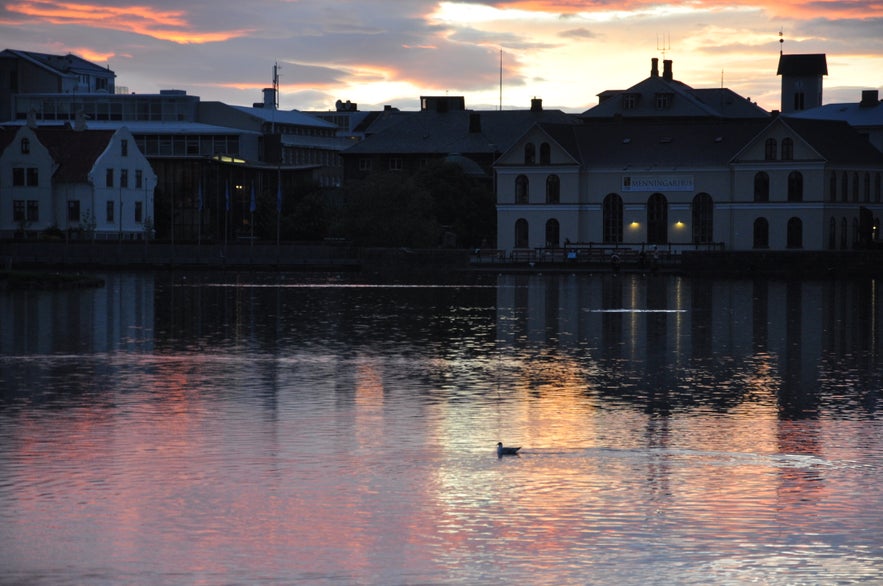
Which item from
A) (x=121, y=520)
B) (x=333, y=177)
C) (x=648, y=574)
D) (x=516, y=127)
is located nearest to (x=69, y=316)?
(x=121, y=520)

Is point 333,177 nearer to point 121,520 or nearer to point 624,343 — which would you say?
point 624,343

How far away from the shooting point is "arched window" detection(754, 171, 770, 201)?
116938mm

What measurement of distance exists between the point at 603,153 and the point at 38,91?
77.4m

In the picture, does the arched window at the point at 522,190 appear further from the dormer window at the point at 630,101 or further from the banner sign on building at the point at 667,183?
the dormer window at the point at 630,101

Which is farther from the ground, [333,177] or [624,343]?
[333,177]

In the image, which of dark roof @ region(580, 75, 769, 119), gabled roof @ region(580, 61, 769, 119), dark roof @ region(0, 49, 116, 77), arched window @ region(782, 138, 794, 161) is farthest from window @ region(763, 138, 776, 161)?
dark roof @ region(0, 49, 116, 77)

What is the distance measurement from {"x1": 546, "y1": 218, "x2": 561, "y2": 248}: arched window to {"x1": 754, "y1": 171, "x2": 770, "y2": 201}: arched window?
1629 cm

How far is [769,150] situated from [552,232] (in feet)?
61.6

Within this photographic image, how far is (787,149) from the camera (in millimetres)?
116562

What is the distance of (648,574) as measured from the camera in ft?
45.1

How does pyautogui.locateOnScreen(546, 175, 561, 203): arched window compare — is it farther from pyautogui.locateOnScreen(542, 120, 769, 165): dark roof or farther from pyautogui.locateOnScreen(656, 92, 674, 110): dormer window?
pyautogui.locateOnScreen(656, 92, 674, 110): dormer window

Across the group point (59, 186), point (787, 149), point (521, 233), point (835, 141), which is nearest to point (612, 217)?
point (521, 233)

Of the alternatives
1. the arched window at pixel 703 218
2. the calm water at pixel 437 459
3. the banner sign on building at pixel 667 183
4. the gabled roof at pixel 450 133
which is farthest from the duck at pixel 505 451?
the gabled roof at pixel 450 133

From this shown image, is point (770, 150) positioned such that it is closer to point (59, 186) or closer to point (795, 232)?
point (795, 232)
